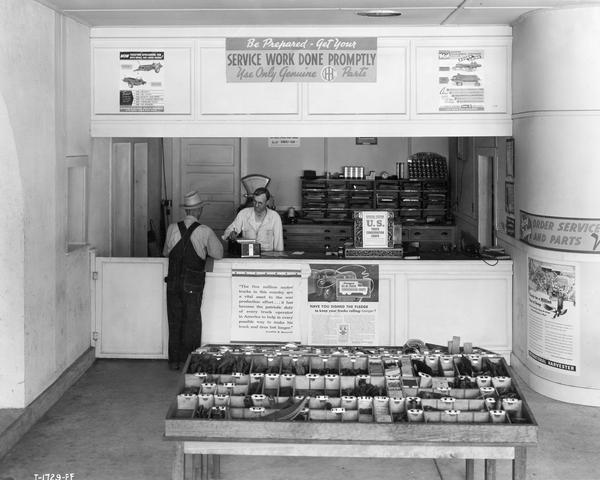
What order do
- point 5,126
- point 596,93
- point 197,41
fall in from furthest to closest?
1. point 197,41
2. point 596,93
3. point 5,126

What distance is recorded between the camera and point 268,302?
28.2ft

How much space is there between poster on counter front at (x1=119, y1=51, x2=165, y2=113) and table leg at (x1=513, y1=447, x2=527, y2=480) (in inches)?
202

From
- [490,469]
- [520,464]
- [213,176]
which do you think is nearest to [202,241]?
[490,469]

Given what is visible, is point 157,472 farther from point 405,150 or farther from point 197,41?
point 405,150

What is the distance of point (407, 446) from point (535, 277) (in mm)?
3397

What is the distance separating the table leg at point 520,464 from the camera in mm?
4883

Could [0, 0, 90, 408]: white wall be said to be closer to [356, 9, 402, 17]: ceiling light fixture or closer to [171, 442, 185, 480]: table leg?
[171, 442, 185, 480]: table leg

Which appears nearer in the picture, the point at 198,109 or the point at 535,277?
the point at 535,277

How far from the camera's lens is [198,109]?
336 inches

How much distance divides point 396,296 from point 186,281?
2069 millimetres

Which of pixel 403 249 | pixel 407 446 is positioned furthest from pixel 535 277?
pixel 407 446

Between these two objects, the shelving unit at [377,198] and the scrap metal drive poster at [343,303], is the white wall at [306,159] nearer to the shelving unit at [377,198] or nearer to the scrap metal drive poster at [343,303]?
the shelving unit at [377,198]

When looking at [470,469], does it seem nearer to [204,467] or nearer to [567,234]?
[204,467]

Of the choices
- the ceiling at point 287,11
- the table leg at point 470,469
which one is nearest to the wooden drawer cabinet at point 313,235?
the ceiling at point 287,11
